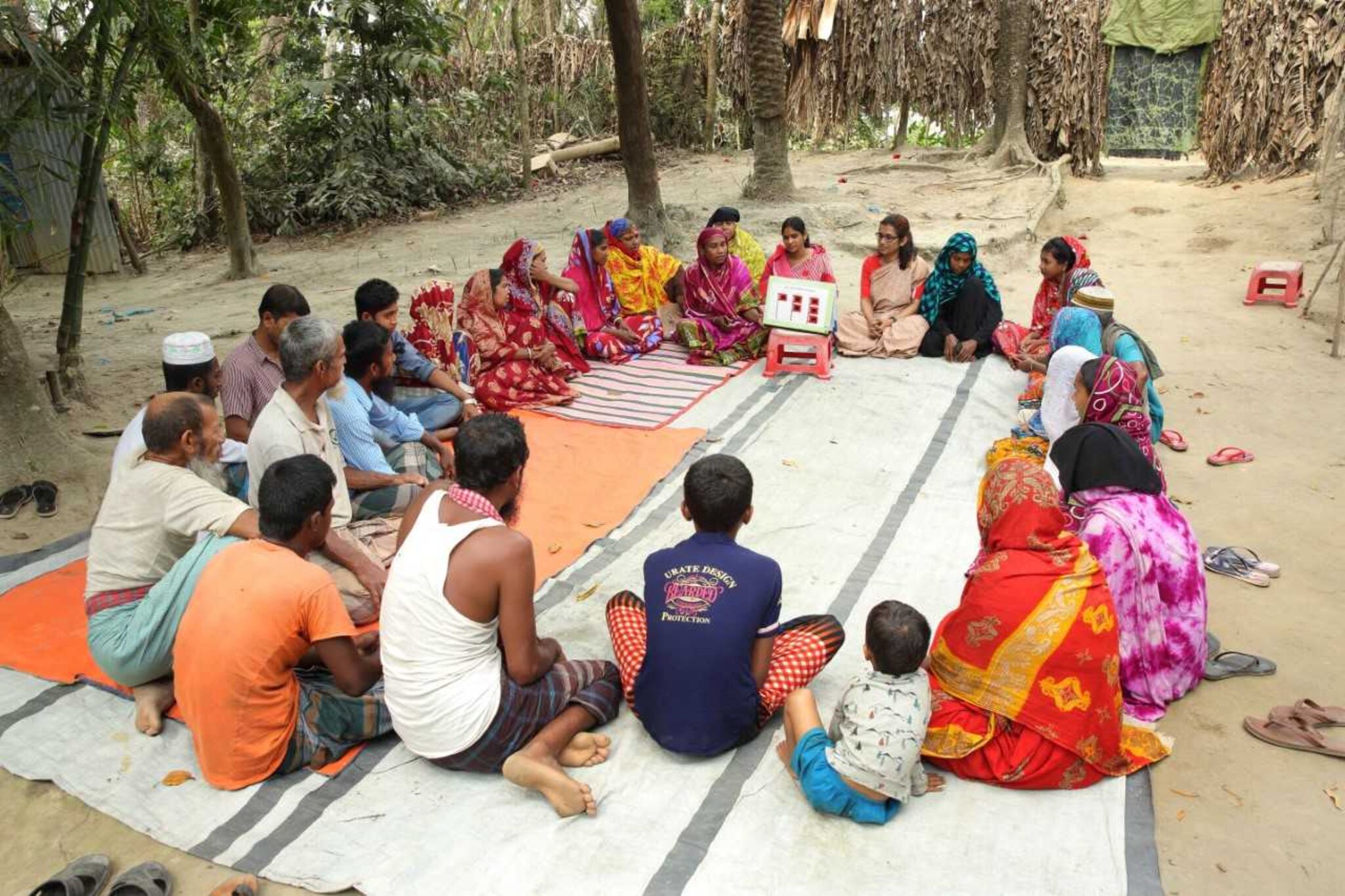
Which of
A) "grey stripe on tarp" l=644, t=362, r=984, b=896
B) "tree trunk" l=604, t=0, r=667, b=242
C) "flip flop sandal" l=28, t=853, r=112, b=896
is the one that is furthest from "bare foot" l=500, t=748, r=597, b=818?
"tree trunk" l=604, t=0, r=667, b=242

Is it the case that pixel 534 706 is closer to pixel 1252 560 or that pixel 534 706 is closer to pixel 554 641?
pixel 554 641

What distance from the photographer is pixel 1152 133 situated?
1133cm

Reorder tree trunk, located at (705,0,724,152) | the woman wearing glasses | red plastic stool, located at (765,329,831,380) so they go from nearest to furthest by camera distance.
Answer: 1. red plastic stool, located at (765,329,831,380)
2. the woman wearing glasses
3. tree trunk, located at (705,0,724,152)

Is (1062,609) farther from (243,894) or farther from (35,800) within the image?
(35,800)

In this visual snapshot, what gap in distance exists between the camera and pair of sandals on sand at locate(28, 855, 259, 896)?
2340 millimetres

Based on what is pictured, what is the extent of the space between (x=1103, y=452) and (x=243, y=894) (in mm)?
2871

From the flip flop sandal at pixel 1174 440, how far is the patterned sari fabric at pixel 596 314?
3.44m

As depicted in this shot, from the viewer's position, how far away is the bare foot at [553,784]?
2.51 meters

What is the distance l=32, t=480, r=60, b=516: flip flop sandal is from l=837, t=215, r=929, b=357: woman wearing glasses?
478 cm

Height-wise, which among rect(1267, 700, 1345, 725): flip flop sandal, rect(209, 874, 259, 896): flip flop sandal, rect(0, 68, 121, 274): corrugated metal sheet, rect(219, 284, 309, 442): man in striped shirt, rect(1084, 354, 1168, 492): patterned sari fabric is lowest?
rect(1267, 700, 1345, 725): flip flop sandal

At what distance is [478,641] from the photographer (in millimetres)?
2514

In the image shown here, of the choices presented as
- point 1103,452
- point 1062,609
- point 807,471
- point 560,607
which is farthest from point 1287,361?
point 560,607

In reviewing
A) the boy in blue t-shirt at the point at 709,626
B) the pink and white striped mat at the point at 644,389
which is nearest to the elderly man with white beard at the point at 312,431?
the boy in blue t-shirt at the point at 709,626

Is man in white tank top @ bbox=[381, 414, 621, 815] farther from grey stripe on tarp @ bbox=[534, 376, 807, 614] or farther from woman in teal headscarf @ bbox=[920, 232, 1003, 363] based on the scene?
woman in teal headscarf @ bbox=[920, 232, 1003, 363]
